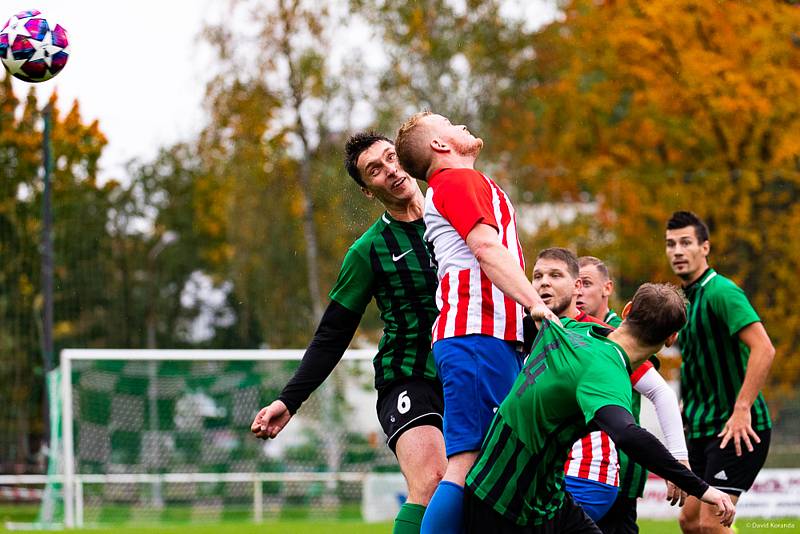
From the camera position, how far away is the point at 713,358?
7.21 metres

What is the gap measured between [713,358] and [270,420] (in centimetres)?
308

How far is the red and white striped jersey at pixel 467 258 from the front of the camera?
4.59 m

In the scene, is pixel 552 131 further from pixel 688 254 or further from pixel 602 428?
pixel 602 428

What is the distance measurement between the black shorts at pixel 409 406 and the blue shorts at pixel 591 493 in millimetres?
733

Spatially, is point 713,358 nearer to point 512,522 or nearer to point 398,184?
point 398,184

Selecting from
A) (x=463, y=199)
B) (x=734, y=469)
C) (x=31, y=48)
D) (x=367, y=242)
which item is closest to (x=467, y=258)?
(x=463, y=199)

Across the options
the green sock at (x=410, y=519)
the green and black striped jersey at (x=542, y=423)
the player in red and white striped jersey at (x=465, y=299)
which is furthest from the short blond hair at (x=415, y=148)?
the green sock at (x=410, y=519)

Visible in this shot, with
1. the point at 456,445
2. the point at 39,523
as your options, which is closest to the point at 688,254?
the point at 456,445

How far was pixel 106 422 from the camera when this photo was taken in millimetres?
17500

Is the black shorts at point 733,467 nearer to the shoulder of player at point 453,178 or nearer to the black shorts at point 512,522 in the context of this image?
the black shorts at point 512,522

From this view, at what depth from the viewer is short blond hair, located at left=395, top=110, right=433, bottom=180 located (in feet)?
15.9

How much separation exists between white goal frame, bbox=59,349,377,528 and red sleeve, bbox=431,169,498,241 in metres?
12.2

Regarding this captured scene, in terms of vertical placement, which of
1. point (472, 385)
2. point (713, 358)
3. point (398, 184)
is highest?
point (398, 184)

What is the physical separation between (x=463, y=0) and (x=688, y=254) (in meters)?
16.9
